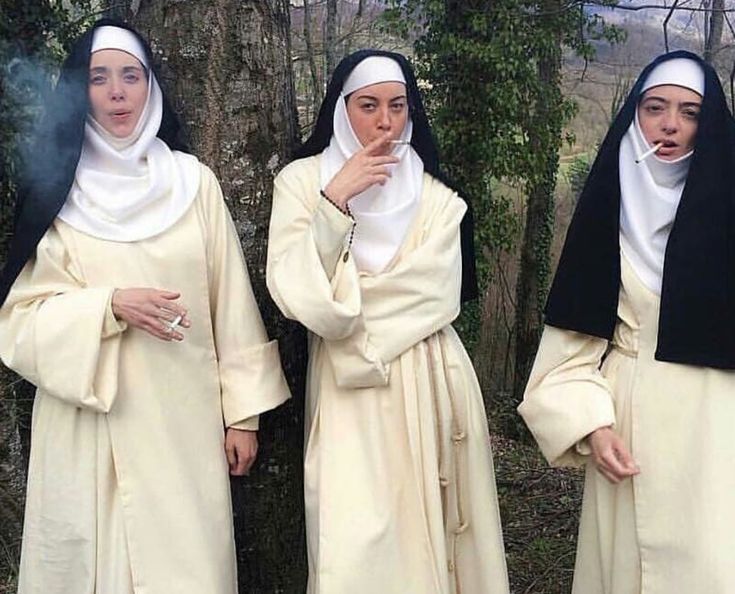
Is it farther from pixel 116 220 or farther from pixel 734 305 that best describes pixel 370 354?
pixel 734 305

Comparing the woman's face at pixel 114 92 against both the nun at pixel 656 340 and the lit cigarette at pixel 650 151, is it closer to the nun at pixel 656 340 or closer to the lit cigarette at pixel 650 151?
the nun at pixel 656 340

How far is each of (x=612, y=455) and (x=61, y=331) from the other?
5.53 ft

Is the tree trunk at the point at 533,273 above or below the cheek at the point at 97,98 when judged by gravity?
below

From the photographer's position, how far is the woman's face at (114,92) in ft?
9.22

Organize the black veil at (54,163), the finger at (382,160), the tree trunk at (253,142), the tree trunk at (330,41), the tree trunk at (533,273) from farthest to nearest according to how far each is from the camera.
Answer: the tree trunk at (533,273), the tree trunk at (330,41), the tree trunk at (253,142), the finger at (382,160), the black veil at (54,163)

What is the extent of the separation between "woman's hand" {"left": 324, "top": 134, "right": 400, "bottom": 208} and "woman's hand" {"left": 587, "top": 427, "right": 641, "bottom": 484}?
3.39 feet

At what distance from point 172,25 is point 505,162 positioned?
5066mm

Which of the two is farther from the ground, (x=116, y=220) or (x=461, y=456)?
(x=116, y=220)

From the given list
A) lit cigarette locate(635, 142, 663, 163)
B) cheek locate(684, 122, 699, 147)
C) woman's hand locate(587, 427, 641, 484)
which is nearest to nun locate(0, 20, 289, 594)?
woman's hand locate(587, 427, 641, 484)

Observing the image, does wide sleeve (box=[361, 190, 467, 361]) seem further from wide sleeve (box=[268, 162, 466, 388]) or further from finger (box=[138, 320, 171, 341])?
finger (box=[138, 320, 171, 341])

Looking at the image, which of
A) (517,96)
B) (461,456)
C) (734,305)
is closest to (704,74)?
(734,305)

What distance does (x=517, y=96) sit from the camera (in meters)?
7.84

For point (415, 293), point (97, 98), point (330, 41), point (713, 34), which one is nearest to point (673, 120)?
point (415, 293)

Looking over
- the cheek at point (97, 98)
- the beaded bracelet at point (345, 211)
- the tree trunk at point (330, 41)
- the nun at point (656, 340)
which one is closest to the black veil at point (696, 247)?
the nun at point (656, 340)
